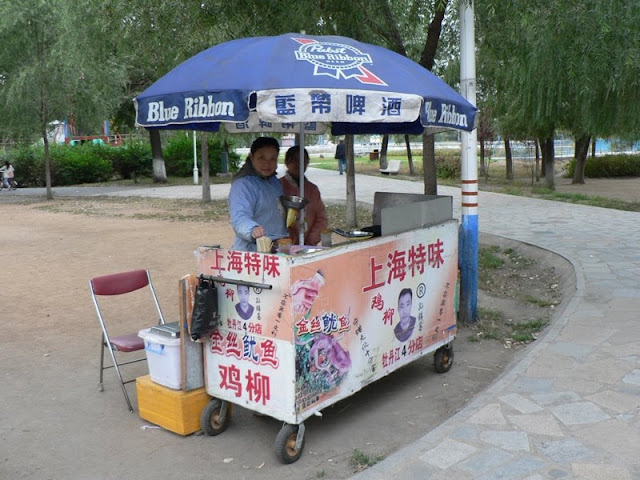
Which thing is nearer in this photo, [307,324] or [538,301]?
[307,324]

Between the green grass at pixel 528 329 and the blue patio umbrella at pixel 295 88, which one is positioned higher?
the blue patio umbrella at pixel 295 88

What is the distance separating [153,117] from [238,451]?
7.27ft

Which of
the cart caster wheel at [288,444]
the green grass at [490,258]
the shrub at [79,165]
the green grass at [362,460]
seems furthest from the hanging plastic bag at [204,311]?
the shrub at [79,165]

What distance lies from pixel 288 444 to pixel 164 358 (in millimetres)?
1014

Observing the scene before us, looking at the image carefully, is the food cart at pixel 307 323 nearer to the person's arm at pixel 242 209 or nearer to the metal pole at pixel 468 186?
the person's arm at pixel 242 209

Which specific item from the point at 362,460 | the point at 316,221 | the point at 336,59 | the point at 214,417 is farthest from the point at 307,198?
the point at 362,460

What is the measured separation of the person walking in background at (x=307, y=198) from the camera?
16.9 ft

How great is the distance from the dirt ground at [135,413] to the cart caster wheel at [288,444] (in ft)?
0.18

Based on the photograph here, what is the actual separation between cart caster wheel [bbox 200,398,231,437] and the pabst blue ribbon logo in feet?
7.29

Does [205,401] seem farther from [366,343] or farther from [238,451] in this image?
[366,343]

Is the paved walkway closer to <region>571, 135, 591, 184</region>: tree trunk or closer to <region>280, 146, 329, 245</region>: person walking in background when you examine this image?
<region>280, 146, 329, 245</region>: person walking in background

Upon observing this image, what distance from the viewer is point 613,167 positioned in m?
30.9

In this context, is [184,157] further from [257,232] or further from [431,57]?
[257,232]

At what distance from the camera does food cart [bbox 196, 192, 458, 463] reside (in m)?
Result: 3.78
